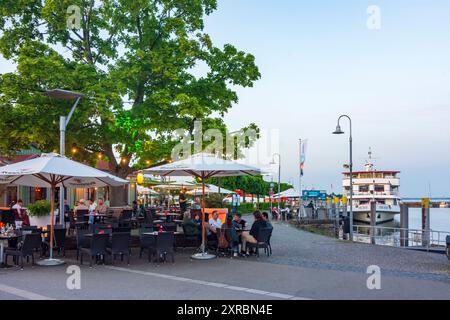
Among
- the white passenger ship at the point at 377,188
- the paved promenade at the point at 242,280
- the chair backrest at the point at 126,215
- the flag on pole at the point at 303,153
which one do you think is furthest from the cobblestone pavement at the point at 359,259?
the white passenger ship at the point at 377,188

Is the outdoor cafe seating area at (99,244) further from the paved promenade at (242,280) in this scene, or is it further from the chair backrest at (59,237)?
the paved promenade at (242,280)

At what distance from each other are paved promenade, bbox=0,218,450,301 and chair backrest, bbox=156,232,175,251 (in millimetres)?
518

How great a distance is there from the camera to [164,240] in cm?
1259

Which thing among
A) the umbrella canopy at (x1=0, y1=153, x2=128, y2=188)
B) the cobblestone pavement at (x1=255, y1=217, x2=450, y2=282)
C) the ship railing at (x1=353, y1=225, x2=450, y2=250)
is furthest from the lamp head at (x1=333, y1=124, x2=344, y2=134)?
the umbrella canopy at (x1=0, y1=153, x2=128, y2=188)

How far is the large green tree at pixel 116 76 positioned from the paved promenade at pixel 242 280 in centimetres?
764

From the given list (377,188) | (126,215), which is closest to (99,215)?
(126,215)

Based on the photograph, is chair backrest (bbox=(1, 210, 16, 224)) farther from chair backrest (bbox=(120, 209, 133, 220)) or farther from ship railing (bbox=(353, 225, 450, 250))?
ship railing (bbox=(353, 225, 450, 250))

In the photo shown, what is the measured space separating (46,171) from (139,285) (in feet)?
12.9

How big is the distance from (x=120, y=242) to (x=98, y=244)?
0.57 metres

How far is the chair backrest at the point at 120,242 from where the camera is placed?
1224 cm

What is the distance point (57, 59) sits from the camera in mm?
20156

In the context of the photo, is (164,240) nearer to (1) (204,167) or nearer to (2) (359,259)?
(1) (204,167)
